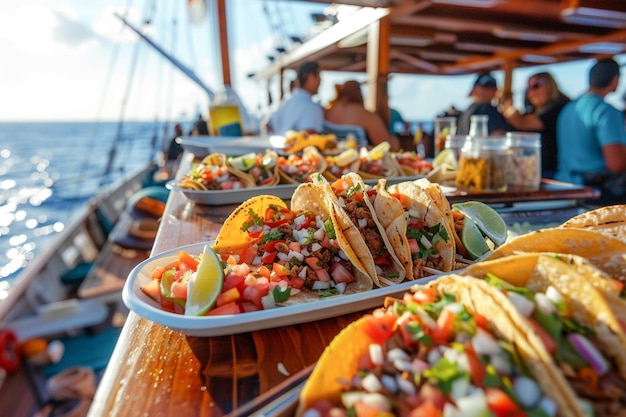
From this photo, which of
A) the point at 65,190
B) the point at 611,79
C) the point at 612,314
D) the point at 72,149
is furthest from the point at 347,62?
the point at 72,149

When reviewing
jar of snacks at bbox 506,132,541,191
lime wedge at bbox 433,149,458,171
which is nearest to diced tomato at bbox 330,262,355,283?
lime wedge at bbox 433,149,458,171

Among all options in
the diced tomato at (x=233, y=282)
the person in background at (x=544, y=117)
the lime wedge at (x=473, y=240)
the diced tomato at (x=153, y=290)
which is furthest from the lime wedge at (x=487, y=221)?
the person in background at (x=544, y=117)

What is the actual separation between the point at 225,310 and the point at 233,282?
0.12 m

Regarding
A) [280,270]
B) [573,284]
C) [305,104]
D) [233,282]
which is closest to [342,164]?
[280,270]

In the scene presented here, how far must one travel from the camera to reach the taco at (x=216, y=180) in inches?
117

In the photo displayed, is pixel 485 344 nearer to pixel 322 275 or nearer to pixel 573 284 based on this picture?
pixel 573 284

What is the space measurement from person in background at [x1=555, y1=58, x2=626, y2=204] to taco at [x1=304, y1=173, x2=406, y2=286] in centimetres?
367

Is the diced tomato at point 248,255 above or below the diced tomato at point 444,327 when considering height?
below

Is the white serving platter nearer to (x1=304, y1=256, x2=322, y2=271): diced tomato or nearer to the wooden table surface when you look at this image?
the wooden table surface

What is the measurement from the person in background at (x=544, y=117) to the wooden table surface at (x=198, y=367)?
16.3 ft

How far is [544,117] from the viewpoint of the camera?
17.8 feet

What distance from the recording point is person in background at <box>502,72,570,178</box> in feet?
17.7

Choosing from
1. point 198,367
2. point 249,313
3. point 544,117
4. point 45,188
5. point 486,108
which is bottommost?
point 45,188

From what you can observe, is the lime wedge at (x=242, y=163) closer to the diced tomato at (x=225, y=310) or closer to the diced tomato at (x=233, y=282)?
the diced tomato at (x=233, y=282)
